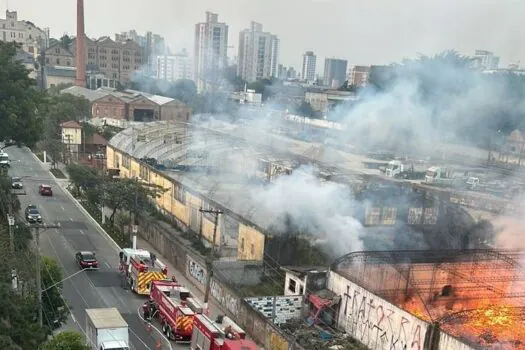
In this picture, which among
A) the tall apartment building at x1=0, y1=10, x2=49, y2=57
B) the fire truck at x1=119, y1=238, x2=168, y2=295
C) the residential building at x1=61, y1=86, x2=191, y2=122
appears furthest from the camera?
the tall apartment building at x1=0, y1=10, x2=49, y2=57

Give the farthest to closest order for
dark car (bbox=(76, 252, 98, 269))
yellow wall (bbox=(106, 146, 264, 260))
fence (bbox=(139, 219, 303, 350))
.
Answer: dark car (bbox=(76, 252, 98, 269))
yellow wall (bbox=(106, 146, 264, 260))
fence (bbox=(139, 219, 303, 350))

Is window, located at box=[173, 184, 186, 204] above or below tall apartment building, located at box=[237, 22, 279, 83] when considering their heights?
below

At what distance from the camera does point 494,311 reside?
14.8 metres

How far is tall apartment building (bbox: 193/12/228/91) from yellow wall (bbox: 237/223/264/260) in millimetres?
42468

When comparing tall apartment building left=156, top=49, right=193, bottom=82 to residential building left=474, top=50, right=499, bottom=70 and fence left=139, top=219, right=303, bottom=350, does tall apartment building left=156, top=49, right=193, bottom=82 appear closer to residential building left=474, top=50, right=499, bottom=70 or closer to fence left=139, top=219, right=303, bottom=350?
residential building left=474, top=50, right=499, bottom=70

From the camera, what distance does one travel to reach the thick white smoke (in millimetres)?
19125

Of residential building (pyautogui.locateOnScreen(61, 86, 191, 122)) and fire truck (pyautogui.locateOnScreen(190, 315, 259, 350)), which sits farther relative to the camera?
residential building (pyautogui.locateOnScreen(61, 86, 191, 122))

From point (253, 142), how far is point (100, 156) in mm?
13598

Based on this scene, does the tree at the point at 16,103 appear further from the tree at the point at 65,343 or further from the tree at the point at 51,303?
the tree at the point at 65,343

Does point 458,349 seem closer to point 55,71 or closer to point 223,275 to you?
point 223,275

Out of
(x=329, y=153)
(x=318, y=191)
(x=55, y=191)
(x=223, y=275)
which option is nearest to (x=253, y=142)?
(x=329, y=153)

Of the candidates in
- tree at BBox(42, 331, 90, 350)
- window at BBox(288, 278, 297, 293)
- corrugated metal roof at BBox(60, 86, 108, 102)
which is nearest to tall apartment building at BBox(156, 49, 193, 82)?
corrugated metal roof at BBox(60, 86, 108, 102)

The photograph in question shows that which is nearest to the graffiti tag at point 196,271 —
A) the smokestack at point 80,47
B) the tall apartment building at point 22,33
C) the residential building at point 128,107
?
the residential building at point 128,107

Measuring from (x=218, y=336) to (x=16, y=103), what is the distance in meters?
14.7
